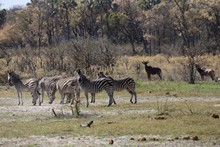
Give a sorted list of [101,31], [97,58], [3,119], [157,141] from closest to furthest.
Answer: [157,141], [3,119], [97,58], [101,31]

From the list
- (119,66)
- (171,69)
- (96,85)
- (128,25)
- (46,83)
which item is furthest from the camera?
(128,25)

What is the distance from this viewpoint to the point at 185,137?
49.6 feet

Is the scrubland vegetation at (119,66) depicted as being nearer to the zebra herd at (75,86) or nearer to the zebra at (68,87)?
the zebra herd at (75,86)

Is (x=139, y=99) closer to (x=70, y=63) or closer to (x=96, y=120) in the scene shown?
(x=96, y=120)

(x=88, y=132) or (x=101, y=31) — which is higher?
(x=101, y=31)

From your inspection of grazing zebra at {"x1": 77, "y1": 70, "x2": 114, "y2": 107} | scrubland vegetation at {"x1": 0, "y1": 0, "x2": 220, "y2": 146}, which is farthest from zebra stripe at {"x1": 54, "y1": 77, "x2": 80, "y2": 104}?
scrubland vegetation at {"x1": 0, "y1": 0, "x2": 220, "y2": 146}

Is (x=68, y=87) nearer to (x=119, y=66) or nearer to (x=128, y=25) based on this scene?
(x=119, y=66)

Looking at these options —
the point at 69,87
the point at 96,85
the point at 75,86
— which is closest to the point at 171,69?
the point at 75,86

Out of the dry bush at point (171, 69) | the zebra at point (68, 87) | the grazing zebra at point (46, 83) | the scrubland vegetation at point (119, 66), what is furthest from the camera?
the dry bush at point (171, 69)

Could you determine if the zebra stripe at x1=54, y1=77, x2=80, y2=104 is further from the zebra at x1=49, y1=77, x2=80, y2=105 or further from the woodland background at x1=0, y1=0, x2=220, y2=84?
the woodland background at x1=0, y1=0, x2=220, y2=84

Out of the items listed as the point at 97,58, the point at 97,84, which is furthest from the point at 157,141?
the point at 97,58

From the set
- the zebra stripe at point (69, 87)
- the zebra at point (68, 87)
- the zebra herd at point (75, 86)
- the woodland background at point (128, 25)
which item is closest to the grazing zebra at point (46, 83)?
the zebra herd at point (75, 86)

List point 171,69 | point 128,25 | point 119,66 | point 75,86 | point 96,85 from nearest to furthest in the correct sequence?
point 96,85 < point 75,86 < point 171,69 < point 119,66 < point 128,25

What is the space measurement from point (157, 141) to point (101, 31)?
73.5 metres
